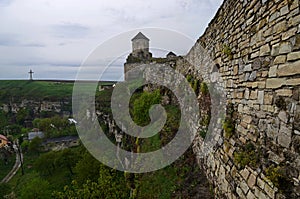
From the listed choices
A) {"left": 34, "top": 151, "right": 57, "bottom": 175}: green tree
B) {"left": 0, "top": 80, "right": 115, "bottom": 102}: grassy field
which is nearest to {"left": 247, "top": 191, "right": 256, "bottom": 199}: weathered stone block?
{"left": 34, "top": 151, "right": 57, "bottom": 175}: green tree

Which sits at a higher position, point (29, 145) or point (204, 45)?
point (204, 45)

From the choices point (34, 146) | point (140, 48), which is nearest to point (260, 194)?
point (140, 48)

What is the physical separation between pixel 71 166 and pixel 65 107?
56076 millimetres

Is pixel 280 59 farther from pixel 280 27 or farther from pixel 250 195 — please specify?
pixel 250 195

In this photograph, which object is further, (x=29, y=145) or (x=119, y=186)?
(x=29, y=145)

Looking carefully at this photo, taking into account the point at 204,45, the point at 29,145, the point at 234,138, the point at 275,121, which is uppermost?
the point at 204,45

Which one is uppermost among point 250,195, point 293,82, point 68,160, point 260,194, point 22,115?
point 293,82

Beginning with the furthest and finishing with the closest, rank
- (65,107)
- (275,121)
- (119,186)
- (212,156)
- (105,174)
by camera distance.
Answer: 1. (65,107)
2. (105,174)
3. (119,186)
4. (212,156)
5. (275,121)

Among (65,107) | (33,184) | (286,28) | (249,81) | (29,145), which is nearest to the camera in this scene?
(286,28)

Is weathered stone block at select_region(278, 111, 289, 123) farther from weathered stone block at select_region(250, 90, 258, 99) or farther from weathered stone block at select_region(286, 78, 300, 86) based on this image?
weathered stone block at select_region(250, 90, 258, 99)

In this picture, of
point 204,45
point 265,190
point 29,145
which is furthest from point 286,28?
point 29,145

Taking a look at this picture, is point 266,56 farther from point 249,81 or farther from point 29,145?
point 29,145

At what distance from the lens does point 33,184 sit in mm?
21125

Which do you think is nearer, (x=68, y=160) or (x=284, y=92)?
(x=284, y=92)
